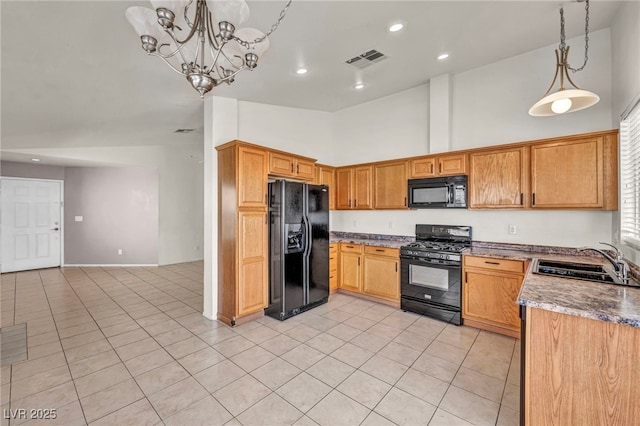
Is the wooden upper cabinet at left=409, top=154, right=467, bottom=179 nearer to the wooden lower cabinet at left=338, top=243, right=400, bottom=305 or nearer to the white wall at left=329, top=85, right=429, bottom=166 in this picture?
the white wall at left=329, top=85, right=429, bottom=166

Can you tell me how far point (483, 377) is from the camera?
7.56 ft

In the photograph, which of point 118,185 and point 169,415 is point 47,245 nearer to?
point 118,185

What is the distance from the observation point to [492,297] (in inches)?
122

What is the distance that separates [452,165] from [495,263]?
139cm

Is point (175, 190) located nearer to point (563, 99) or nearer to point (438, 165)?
point (438, 165)

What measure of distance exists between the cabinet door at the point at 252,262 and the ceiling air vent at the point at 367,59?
7.24ft

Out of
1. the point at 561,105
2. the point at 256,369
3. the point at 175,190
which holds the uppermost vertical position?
the point at 561,105

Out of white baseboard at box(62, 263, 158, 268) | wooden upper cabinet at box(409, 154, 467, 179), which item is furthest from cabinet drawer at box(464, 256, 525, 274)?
white baseboard at box(62, 263, 158, 268)

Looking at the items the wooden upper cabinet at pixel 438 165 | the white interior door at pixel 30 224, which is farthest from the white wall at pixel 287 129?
the white interior door at pixel 30 224

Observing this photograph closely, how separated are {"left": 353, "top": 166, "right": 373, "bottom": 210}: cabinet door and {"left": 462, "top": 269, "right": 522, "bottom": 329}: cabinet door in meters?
1.90

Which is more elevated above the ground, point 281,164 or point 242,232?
point 281,164

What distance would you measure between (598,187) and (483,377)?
2.27m

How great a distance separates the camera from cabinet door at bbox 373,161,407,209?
13.7 ft

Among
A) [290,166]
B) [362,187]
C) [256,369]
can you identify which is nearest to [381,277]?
[362,187]
